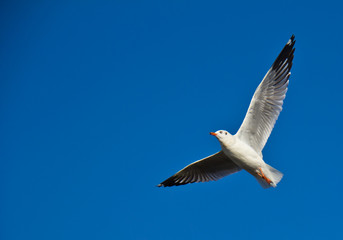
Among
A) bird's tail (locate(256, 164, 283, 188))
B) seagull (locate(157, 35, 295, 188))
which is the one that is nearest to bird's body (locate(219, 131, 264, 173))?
seagull (locate(157, 35, 295, 188))

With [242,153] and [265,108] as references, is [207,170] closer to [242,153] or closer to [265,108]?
[242,153]

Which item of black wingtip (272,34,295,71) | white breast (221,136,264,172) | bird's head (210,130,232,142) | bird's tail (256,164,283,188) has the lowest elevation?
bird's tail (256,164,283,188)

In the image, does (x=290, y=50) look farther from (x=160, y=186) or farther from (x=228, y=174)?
(x=160, y=186)

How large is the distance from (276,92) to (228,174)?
2.31m

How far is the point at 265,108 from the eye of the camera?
423 inches

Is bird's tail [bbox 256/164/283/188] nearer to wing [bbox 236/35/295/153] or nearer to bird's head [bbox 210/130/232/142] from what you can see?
wing [bbox 236/35/295/153]

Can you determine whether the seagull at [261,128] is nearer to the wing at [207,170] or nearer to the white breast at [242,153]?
the white breast at [242,153]

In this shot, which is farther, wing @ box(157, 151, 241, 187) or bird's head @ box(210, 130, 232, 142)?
wing @ box(157, 151, 241, 187)

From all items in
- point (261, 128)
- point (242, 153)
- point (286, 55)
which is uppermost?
point (286, 55)

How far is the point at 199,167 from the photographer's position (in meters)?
11.9

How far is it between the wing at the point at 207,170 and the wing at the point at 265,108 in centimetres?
87

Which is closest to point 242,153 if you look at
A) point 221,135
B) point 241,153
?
point 241,153

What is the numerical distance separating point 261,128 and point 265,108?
1.48ft

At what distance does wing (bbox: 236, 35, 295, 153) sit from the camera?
10648 mm
